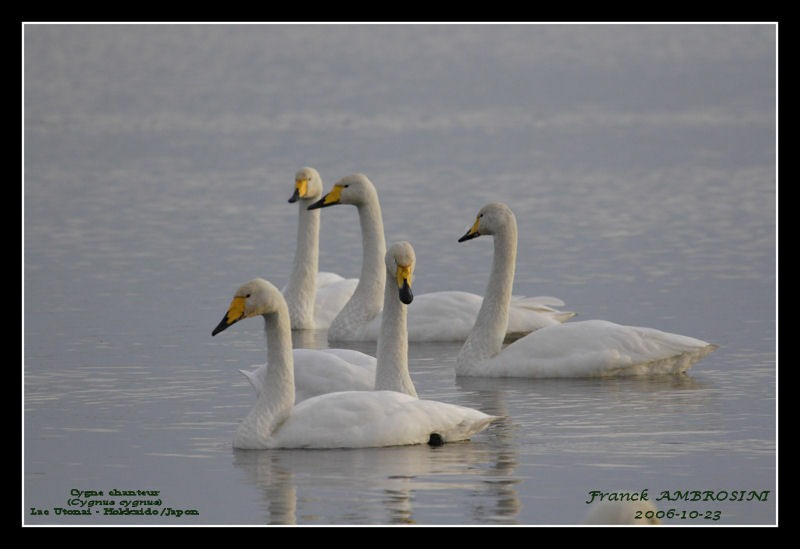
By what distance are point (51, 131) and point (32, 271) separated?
30789 millimetres

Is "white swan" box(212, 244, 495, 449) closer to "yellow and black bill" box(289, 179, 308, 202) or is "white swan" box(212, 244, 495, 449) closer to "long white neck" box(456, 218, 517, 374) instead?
"long white neck" box(456, 218, 517, 374)

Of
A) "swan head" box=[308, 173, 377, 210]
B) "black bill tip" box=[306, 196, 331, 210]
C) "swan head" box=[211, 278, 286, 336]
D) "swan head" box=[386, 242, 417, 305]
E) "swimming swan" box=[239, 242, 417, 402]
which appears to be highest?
"swan head" box=[308, 173, 377, 210]

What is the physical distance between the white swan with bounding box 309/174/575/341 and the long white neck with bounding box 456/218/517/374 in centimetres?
165

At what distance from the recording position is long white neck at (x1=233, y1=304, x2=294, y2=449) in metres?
11.3

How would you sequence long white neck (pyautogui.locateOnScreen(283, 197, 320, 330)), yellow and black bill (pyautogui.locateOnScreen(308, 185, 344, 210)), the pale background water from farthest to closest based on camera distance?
long white neck (pyautogui.locateOnScreen(283, 197, 320, 330)) < yellow and black bill (pyautogui.locateOnScreen(308, 185, 344, 210)) < the pale background water

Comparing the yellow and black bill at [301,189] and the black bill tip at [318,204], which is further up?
the yellow and black bill at [301,189]

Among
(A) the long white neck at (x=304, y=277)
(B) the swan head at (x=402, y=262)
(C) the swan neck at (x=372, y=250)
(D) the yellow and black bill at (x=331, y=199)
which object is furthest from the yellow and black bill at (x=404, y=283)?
(A) the long white neck at (x=304, y=277)

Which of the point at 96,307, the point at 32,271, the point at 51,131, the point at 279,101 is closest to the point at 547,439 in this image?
the point at 96,307

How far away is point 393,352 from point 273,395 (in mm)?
1130

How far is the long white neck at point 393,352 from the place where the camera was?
12062 mm

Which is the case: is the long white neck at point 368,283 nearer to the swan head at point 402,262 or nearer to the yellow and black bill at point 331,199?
the yellow and black bill at point 331,199

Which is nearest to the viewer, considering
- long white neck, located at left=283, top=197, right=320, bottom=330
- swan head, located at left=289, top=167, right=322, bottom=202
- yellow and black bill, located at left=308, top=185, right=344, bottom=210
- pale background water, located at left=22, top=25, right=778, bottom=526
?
pale background water, located at left=22, top=25, right=778, bottom=526

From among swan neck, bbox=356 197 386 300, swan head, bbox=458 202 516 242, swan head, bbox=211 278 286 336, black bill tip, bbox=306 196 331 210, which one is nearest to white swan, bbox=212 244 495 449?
swan head, bbox=211 278 286 336

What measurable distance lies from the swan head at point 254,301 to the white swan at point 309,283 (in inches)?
262
